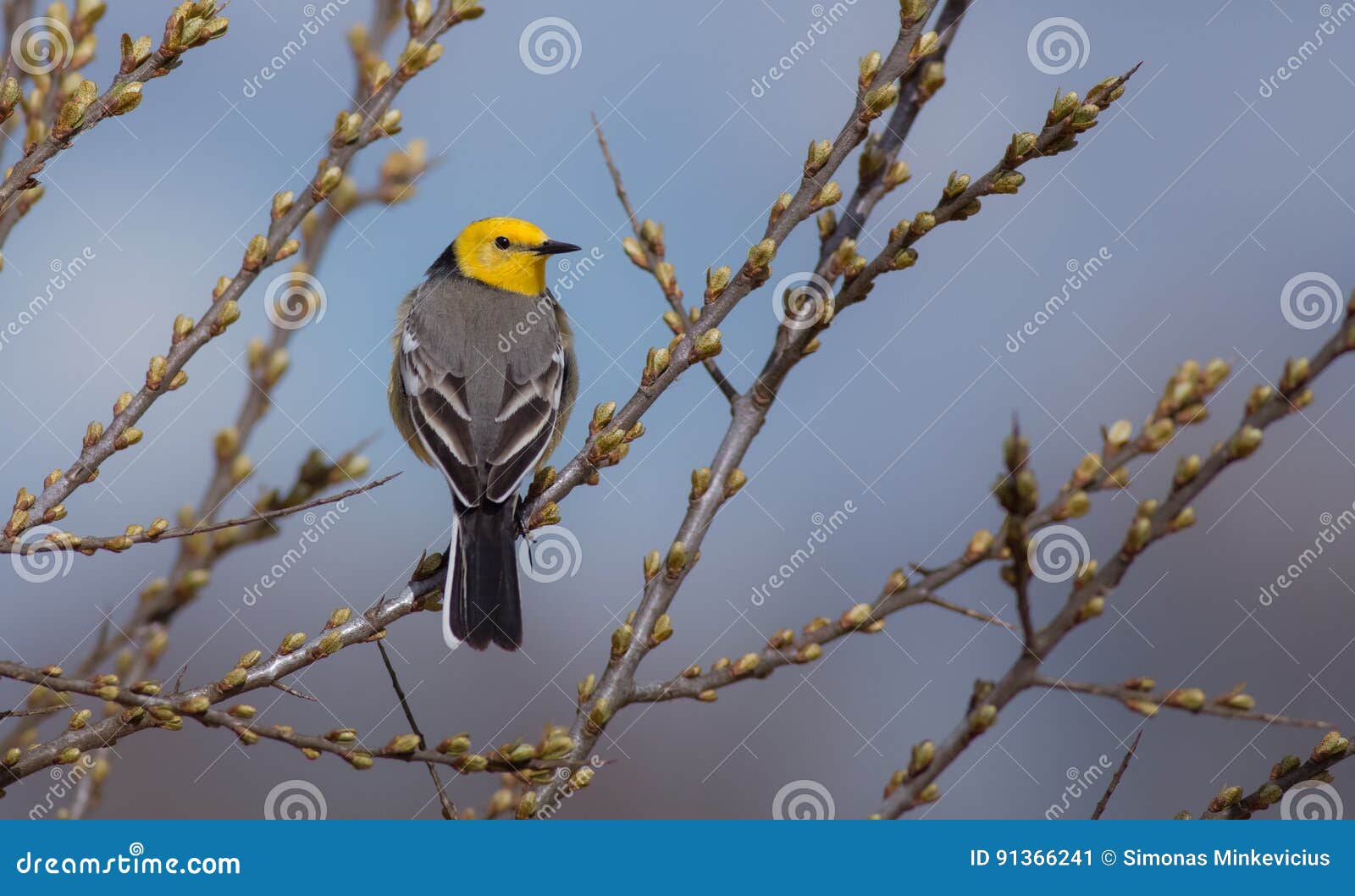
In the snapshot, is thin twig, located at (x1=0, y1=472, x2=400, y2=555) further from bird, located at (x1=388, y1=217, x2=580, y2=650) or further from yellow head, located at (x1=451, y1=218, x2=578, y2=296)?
yellow head, located at (x1=451, y1=218, x2=578, y2=296)

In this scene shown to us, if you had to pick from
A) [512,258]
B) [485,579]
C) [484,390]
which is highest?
[512,258]

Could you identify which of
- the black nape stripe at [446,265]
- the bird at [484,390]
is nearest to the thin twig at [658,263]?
the bird at [484,390]

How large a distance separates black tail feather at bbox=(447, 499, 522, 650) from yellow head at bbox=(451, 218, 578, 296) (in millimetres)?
2257

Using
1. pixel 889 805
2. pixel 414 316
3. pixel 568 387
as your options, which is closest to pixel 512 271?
pixel 414 316

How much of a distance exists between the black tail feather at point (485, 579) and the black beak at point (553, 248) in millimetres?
1850

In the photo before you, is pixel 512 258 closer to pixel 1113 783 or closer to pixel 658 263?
pixel 658 263

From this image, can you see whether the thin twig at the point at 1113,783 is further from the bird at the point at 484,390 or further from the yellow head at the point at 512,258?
the yellow head at the point at 512,258

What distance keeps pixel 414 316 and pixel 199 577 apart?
2675mm

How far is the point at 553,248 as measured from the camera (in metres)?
6.19

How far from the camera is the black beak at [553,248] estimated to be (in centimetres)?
596

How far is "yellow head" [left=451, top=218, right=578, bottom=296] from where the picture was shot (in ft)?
21.3

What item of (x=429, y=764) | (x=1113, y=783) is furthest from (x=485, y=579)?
(x=1113, y=783)

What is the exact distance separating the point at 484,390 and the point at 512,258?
5.07ft

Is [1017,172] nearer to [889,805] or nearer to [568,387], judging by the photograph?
[889,805]
